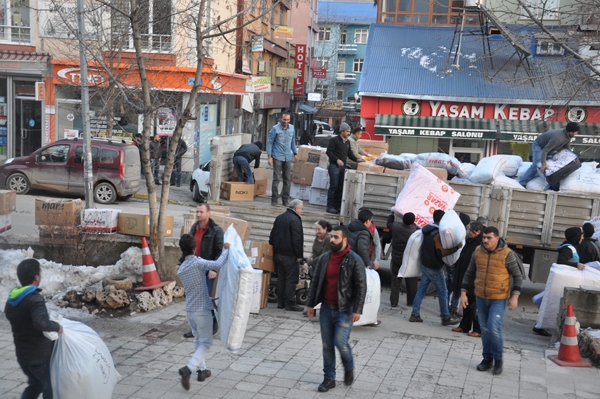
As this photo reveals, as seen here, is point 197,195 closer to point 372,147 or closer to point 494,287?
point 372,147

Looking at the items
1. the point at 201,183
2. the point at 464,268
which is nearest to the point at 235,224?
the point at 464,268

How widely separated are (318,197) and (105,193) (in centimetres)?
747

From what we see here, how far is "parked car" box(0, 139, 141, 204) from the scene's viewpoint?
1808 cm

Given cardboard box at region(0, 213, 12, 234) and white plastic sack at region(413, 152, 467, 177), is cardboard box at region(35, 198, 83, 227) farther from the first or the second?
white plastic sack at region(413, 152, 467, 177)

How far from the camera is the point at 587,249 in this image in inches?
388

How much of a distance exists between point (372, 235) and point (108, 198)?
1027 cm

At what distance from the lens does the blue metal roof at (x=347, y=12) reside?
70562mm

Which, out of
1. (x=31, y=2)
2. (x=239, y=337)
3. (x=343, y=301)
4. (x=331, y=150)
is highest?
(x=31, y=2)

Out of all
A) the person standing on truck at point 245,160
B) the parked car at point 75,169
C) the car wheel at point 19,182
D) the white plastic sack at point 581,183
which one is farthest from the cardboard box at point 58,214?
the car wheel at point 19,182

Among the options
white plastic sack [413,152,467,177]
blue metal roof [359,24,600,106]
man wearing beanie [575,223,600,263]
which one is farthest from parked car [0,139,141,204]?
man wearing beanie [575,223,600,263]

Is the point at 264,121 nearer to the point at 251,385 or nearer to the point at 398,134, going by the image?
the point at 398,134

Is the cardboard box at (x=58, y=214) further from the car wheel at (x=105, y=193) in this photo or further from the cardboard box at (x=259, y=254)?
the car wheel at (x=105, y=193)

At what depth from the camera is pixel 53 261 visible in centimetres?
1045

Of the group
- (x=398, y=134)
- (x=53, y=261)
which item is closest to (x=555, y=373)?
(x=53, y=261)
